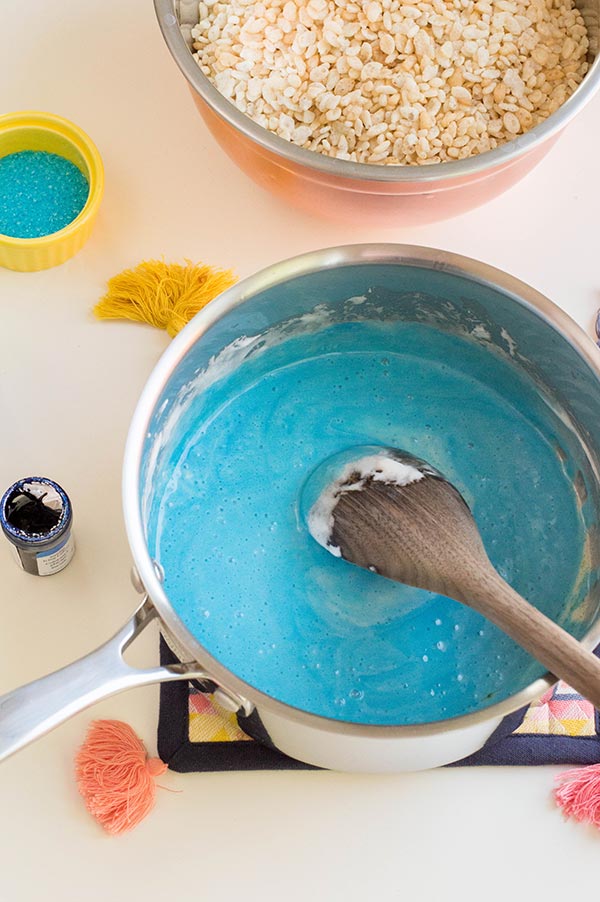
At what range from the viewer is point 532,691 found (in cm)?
88

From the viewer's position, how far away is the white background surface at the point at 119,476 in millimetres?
1087

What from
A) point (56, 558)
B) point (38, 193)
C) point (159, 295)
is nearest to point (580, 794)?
point (56, 558)

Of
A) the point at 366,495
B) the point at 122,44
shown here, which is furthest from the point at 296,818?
the point at 122,44

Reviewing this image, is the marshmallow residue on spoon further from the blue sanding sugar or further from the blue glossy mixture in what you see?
the blue sanding sugar

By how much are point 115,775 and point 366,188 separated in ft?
1.99

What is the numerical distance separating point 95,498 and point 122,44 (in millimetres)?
558

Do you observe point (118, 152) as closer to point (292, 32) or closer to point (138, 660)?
point (292, 32)

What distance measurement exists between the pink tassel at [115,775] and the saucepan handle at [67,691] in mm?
240

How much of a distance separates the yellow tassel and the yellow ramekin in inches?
2.6

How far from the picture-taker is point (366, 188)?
1.12 m

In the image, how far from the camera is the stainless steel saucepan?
865 mm

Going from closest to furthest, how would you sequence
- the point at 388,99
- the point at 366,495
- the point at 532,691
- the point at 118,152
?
the point at 532,691, the point at 366,495, the point at 388,99, the point at 118,152

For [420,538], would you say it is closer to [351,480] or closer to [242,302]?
[351,480]

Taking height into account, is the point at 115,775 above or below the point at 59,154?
below
